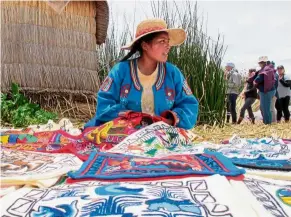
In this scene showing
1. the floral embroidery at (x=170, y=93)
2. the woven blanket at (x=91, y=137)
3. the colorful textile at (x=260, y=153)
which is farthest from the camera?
the floral embroidery at (x=170, y=93)

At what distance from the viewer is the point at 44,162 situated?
195cm

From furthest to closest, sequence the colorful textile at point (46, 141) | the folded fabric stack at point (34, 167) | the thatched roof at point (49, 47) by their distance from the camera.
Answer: the thatched roof at point (49, 47)
the colorful textile at point (46, 141)
the folded fabric stack at point (34, 167)

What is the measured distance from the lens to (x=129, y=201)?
3.72 ft

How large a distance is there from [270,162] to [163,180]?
32.0 inches

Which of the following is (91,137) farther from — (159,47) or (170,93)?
(159,47)

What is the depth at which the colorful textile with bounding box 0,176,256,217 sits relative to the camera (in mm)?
1075

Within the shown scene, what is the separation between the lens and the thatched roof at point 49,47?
4.61 meters

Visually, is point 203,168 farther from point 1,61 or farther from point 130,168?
point 1,61

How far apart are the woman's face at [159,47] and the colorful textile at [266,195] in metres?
1.54

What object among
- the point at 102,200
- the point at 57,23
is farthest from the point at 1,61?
the point at 102,200

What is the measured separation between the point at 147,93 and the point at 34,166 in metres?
1.32

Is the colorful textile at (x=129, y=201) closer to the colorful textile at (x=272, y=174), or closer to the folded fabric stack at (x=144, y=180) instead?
the folded fabric stack at (x=144, y=180)

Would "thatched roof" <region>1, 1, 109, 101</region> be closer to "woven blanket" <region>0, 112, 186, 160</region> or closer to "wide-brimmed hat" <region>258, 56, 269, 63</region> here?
"woven blanket" <region>0, 112, 186, 160</region>

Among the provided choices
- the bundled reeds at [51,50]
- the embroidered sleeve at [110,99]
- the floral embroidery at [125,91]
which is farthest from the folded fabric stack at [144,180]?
the bundled reeds at [51,50]
